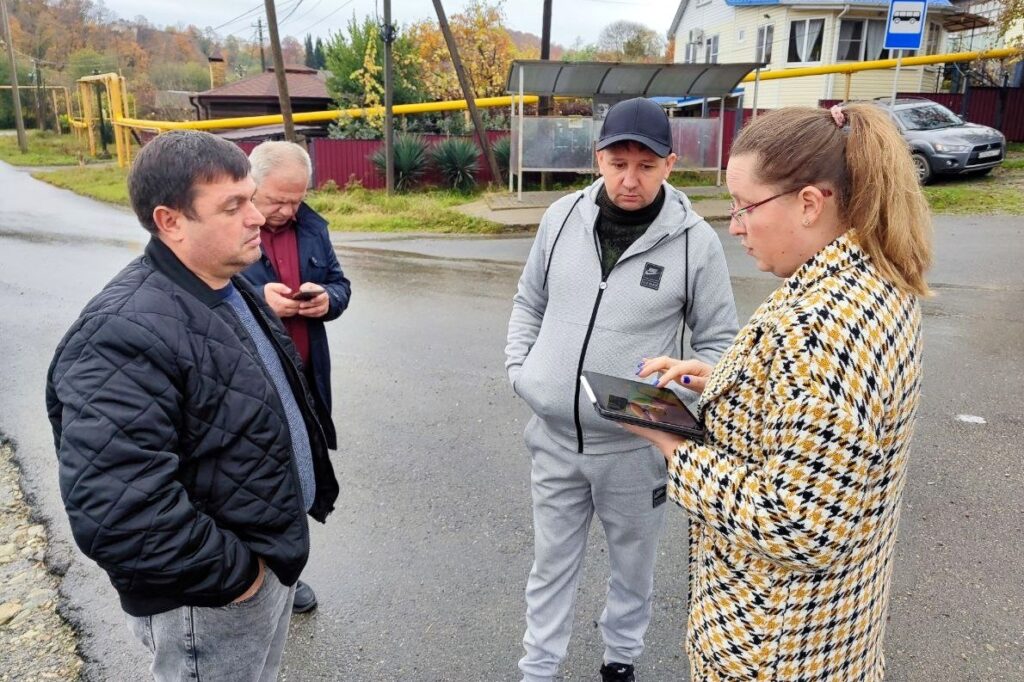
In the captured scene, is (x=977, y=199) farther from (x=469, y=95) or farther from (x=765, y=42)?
(x=765, y=42)

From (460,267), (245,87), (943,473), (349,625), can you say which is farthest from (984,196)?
(245,87)

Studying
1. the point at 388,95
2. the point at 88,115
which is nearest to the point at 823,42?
the point at 388,95

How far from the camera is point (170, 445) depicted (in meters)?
1.60

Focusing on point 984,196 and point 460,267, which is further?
point 984,196

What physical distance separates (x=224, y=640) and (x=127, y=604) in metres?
0.27

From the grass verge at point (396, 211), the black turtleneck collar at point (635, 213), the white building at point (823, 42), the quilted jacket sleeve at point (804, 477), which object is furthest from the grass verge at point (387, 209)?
the white building at point (823, 42)

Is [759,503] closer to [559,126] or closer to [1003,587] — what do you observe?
[1003,587]

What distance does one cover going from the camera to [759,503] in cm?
141

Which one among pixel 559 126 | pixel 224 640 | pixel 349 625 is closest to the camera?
pixel 224 640

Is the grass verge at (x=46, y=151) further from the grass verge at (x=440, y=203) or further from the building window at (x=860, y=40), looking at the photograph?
the building window at (x=860, y=40)

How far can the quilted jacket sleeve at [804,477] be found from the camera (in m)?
1.32

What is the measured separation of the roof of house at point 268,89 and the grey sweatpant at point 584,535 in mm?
27746

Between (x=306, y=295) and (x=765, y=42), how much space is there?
95.7 feet

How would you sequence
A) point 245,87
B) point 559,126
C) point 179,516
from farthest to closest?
point 245,87, point 559,126, point 179,516
